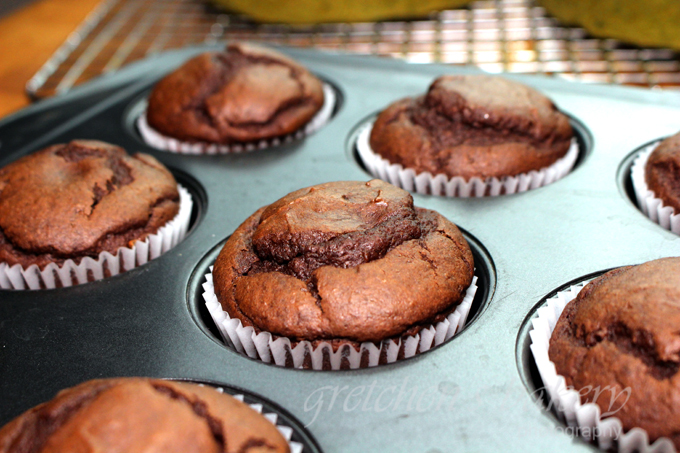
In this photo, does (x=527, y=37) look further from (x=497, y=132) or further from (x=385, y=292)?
(x=385, y=292)

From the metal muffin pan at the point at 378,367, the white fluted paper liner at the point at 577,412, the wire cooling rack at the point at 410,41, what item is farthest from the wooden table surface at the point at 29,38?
the white fluted paper liner at the point at 577,412

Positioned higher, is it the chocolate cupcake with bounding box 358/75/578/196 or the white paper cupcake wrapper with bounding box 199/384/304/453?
the chocolate cupcake with bounding box 358/75/578/196

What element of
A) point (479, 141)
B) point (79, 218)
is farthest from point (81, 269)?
point (479, 141)

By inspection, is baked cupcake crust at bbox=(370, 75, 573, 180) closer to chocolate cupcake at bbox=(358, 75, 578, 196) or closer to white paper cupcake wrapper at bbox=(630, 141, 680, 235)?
chocolate cupcake at bbox=(358, 75, 578, 196)

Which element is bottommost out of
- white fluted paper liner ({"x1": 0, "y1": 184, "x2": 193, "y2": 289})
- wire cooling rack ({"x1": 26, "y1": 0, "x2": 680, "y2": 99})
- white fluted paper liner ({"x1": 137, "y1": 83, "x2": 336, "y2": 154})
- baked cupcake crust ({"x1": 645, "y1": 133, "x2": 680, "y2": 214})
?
white fluted paper liner ({"x1": 0, "y1": 184, "x2": 193, "y2": 289})

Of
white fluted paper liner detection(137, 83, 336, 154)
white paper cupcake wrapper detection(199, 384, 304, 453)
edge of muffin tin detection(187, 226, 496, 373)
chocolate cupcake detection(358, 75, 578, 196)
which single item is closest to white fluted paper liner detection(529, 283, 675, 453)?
edge of muffin tin detection(187, 226, 496, 373)
